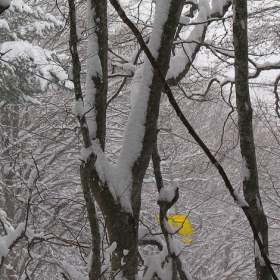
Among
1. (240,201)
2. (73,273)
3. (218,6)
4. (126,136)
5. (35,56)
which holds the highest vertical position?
(35,56)

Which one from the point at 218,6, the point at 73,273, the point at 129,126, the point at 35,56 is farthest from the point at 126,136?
the point at 35,56

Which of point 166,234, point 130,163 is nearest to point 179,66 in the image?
point 130,163

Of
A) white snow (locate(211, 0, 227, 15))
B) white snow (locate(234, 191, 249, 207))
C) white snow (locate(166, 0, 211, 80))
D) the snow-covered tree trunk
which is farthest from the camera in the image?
white snow (locate(211, 0, 227, 15))

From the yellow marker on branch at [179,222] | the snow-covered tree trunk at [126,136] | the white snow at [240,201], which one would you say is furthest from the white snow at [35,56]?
the white snow at [240,201]

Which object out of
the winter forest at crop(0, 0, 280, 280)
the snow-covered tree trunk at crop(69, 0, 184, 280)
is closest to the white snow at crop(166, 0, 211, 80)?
the winter forest at crop(0, 0, 280, 280)

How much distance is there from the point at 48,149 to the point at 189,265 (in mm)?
7244

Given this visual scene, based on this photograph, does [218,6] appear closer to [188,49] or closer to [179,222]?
[188,49]

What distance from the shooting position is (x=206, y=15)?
4.34 meters

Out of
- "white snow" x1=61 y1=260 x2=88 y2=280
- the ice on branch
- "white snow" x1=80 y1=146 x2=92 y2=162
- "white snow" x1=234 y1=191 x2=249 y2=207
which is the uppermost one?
"white snow" x1=80 y1=146 x2=92 y2=162

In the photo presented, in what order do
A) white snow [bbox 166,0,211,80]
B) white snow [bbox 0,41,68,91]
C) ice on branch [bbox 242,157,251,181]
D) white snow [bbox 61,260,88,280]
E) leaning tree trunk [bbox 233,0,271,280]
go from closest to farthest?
leaning tree trunk [bbox 233,0,271,280], ice on branch [bbox 242,157,251,181], white snow [bbox 61,260,88,280], white snow [bbox 166,0,211,80], white snow [bbox 0,41,68,91]

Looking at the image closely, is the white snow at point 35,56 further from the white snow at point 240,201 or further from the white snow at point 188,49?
the white snow at point 240,201

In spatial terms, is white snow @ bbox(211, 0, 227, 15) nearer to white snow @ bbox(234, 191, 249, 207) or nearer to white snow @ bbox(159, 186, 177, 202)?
white snow @ bbox(159, 186, 177, 202)

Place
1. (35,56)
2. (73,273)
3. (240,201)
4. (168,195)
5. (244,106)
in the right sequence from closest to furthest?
(240,201)
(244,106)
(73,273)
(168,195)
(35,56)

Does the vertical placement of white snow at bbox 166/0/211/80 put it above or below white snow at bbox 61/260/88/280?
above
